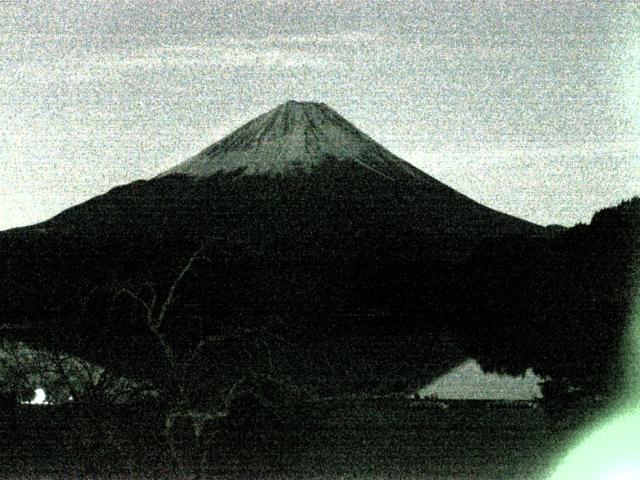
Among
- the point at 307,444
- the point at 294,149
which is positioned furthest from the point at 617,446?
A: the point at 294,149

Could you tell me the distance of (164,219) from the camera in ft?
483

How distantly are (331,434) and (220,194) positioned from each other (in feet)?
443

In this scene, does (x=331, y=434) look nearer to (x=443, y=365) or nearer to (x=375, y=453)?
(x=375, y=453)

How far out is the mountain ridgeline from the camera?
1944 cm

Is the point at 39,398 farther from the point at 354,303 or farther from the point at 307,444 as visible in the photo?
the point at 354,303

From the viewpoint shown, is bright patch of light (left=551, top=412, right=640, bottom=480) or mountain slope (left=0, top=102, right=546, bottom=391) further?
mountain slope (left=0, top=102, right=546, bottom=391)

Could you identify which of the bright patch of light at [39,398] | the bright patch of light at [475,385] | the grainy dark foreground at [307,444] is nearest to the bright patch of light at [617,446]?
the grainy dark foreground at [307,444]

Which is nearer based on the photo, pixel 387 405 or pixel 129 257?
pixel 387 405

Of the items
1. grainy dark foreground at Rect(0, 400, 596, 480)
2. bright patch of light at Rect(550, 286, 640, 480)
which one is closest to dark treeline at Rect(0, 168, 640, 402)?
bright patch of light at Rect(550, 286, 640, 480)

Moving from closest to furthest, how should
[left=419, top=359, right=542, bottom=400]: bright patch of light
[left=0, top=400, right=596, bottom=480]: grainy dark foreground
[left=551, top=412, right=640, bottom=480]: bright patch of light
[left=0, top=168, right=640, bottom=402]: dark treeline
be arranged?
[left=0, top=400, right=596, bottom=480]: grainy dark foreground
[left=551, top=412, right=640, bottom=480]: bright patch of light
[left=0, top=168, right=640, bottom=402]: dark treeline
[left=419, top=359, right=542, bottom=400]: bright patch of light

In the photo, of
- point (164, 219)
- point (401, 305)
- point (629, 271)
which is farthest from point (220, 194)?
point (629, 271)

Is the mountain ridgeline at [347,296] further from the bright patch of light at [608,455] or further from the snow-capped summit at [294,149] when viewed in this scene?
the snow-capped summit at [294,149]

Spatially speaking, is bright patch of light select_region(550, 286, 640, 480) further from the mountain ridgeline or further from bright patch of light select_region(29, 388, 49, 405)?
bright patch of light select_region(29, 388, 49, 405)

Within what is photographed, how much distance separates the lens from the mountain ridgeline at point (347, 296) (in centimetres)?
1944
